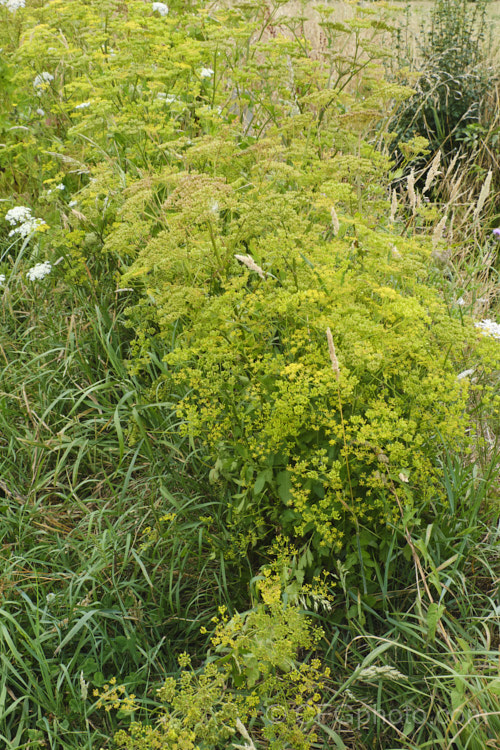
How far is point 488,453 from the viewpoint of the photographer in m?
2.95

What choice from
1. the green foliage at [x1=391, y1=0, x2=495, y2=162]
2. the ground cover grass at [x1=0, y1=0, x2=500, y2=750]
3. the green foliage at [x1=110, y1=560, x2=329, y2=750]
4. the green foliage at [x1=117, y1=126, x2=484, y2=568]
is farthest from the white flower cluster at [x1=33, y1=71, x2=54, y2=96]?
the green foliage at [x1=110, y1=560, x2=329, y2=750]

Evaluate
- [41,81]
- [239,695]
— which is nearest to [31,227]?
[41,81]

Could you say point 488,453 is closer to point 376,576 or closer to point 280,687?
point 376,576

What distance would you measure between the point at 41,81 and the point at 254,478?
3.28 meters

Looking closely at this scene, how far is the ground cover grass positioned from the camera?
6.49 feet

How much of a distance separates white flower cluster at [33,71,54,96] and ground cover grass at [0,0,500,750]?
94 centimetres

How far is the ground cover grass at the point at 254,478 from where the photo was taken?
198 centimetres

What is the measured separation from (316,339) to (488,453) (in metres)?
1.20

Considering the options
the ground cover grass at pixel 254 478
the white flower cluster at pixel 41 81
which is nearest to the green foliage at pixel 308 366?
the ground cover grass at pixel 254 478

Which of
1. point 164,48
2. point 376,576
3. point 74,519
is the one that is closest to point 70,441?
point 74,519

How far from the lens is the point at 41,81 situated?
4.28 metres

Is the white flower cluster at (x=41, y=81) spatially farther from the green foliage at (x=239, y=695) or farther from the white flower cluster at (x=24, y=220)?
the green foliage at (x=239, y=695)

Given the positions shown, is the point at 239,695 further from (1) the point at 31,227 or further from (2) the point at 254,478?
(1) the point at 31,227

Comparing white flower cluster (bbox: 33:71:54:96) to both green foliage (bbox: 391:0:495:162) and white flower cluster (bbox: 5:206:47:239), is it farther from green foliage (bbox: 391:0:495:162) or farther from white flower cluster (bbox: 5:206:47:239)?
green foliage (bbox: 391:0:495:162)
